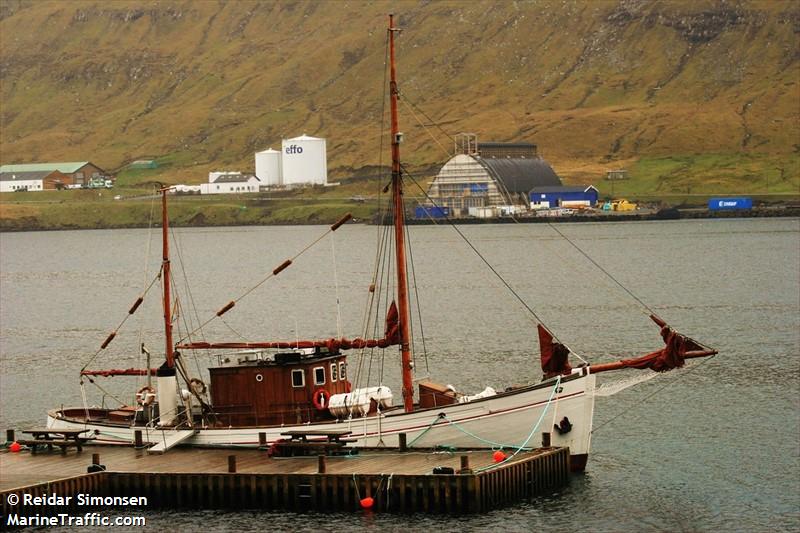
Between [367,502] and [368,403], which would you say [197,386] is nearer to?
[368,403]

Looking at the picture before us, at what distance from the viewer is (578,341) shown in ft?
290

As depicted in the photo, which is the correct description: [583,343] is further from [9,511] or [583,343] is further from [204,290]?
A: [204,290]

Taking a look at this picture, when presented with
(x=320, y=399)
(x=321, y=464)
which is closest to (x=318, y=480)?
(x=321, y=464)

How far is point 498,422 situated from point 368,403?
5270 mm

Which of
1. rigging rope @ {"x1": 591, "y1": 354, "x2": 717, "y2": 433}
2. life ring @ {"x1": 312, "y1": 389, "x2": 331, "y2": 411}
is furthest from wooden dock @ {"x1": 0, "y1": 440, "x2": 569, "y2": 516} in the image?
rigging rope @ {"x1": 591, "y1": 354, "x2": 717, "y2": 433}

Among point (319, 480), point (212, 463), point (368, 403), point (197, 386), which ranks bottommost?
point (319, 480)

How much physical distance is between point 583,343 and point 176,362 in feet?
126

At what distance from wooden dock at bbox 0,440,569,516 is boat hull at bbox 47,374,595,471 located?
599 mm

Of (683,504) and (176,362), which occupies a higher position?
(176,362)

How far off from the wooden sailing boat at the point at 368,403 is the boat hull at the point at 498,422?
35 mm

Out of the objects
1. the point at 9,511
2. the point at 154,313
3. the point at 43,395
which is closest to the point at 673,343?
the point at 9,511

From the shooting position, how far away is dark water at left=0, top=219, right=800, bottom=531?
47.0 metres

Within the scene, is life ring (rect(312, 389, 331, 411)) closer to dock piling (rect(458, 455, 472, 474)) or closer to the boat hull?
the boat hull

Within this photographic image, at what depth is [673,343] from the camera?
4897cm
